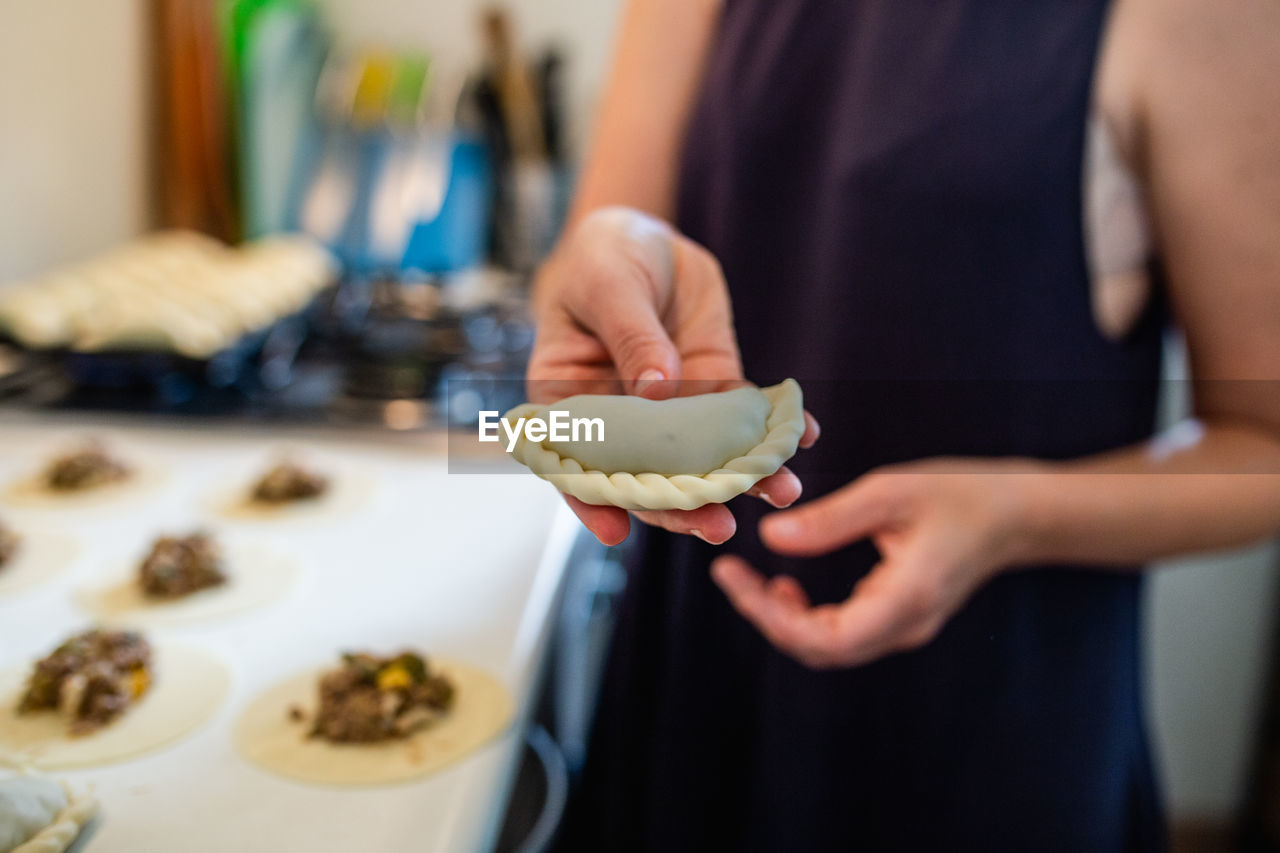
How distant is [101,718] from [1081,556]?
73 cm

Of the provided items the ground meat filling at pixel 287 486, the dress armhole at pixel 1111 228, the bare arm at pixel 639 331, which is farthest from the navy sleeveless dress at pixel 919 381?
the ground meat filling at pixel 287 486

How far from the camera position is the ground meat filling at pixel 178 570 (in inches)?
35.3

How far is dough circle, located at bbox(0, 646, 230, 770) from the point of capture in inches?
18.6

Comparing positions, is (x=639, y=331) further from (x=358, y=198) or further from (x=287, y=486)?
(x=358, y=198)

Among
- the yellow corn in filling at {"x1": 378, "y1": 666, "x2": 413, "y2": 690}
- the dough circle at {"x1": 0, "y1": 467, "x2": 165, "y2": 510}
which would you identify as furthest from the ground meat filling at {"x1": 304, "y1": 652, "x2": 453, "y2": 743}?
the dough circle at {"x1": 0, "y1": 467, "x2": 165, "y2": 510}

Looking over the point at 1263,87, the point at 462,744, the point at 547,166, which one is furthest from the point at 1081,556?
the point at 547,166

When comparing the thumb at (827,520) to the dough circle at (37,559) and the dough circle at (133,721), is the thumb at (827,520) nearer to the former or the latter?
the dough circle at (133,721)

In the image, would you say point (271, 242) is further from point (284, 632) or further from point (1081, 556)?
point (1081, 556)

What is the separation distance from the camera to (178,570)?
902 millimetres

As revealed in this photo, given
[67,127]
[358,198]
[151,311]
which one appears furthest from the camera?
[358,198]

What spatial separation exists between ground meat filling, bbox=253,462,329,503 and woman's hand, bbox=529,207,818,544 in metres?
0.83

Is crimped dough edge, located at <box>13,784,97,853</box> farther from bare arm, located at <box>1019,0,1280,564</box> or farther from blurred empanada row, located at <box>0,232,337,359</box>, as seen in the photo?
blurred empanada row, located at <box>0,232,337,359</box>

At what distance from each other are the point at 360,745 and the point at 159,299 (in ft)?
3.46

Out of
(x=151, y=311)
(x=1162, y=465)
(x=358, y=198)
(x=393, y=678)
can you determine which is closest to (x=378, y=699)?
(x=393, y=678)
